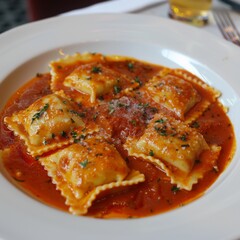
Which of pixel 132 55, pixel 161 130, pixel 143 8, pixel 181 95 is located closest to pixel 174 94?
pixel 181 95

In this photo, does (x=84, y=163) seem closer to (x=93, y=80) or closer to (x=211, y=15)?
(x=93, y=80)

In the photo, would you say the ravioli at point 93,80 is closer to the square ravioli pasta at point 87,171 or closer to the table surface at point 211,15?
the square ravioli pasta at point 87,171

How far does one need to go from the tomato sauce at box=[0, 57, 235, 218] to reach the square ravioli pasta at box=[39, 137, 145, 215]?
0.25 feet

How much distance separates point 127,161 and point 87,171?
1.86 ft

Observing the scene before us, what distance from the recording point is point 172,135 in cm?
470

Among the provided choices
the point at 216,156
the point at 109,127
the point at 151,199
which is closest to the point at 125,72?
the point at 109,127

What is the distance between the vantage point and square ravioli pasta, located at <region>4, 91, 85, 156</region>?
4762 mm

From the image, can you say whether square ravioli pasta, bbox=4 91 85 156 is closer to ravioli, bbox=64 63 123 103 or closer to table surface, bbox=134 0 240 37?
ravioli, bbox=64 63 123 103

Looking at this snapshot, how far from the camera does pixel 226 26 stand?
6.80 m

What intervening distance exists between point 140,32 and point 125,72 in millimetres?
766

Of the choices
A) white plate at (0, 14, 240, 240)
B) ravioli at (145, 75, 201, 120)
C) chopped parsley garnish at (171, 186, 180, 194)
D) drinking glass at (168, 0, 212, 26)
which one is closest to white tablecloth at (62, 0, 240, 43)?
drinking glass at (168, 0, 212, 26)

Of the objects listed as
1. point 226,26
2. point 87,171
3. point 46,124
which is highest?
point 46,124

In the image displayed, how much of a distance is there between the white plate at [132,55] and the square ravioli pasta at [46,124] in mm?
563

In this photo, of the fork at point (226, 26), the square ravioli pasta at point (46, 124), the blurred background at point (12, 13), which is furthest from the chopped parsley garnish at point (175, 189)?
the blurred background at point (12, 13)
